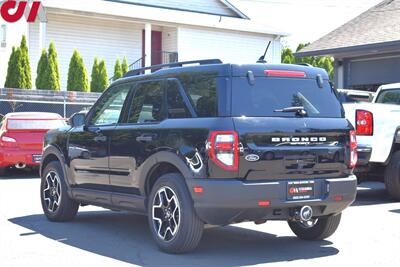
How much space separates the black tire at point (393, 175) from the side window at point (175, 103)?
518 cm

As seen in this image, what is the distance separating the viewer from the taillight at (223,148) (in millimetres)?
6488

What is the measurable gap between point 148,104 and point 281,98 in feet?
5.16

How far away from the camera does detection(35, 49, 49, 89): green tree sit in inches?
1022

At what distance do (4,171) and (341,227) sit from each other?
30.0ft

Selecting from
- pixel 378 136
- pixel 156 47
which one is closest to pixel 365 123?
pixel 378 136

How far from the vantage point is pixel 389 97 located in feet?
41.5

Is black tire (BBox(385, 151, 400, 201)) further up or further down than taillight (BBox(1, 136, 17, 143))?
further down

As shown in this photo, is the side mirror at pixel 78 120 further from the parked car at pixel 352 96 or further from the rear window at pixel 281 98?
the parked car at pixel 352 96

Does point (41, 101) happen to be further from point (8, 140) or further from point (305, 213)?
point (305, 213)

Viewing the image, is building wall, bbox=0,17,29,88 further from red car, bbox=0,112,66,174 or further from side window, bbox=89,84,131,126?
side window, bbox=89,84,131,126

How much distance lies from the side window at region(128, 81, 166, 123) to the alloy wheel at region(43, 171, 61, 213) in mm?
1875

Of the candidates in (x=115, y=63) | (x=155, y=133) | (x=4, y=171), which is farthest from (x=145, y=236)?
(x=115, y=63)

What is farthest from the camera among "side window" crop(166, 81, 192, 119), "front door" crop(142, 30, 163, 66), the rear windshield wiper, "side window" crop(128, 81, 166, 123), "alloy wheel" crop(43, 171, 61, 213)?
"front door" crop(142, 30, 163, 66)

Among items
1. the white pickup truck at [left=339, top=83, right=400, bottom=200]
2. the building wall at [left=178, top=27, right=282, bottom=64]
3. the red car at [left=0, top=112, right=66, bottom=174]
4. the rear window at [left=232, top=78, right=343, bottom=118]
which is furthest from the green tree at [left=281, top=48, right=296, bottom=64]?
the rear window at [left=232, top=78, right=343, bottom=118]
